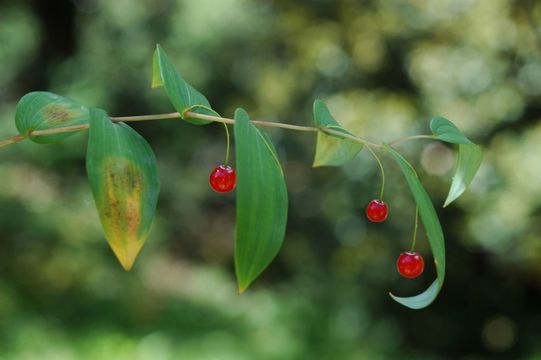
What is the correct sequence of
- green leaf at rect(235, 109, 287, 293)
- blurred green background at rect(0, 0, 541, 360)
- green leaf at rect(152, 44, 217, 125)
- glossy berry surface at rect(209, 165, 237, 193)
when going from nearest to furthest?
green leaf at rect(235, 109, 287, 293) → green leaf at rect(152, 44, 217, 125) → glossy berry surface at rect(209, 165, 237, 193) → blurred green background at rect(0, 0, 541, 360)

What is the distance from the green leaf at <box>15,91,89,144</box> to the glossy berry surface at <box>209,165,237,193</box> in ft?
0.41

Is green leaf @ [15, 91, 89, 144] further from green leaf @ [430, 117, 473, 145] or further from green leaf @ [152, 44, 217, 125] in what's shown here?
green leaf @ [430, 117, 473, 145]

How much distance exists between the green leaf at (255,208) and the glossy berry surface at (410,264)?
255mm

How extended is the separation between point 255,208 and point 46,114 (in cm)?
26

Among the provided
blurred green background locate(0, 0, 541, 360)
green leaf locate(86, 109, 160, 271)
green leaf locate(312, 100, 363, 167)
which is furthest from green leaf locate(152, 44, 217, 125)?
blurred green background locate(0, 0, 541, 360)

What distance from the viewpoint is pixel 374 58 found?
14.6 ft

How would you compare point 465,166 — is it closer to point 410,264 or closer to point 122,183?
point 410,264

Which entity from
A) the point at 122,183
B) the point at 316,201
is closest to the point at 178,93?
the point at 122,183

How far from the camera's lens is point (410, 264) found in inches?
25.7

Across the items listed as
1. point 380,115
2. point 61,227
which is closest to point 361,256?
point 380,115

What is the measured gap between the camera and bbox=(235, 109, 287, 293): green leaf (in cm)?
39

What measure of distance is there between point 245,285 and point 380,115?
3.94 meters

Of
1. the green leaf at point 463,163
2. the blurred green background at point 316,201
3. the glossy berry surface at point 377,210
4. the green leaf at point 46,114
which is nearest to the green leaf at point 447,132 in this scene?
the green leaf at point 463,163

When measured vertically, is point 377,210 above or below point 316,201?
above
